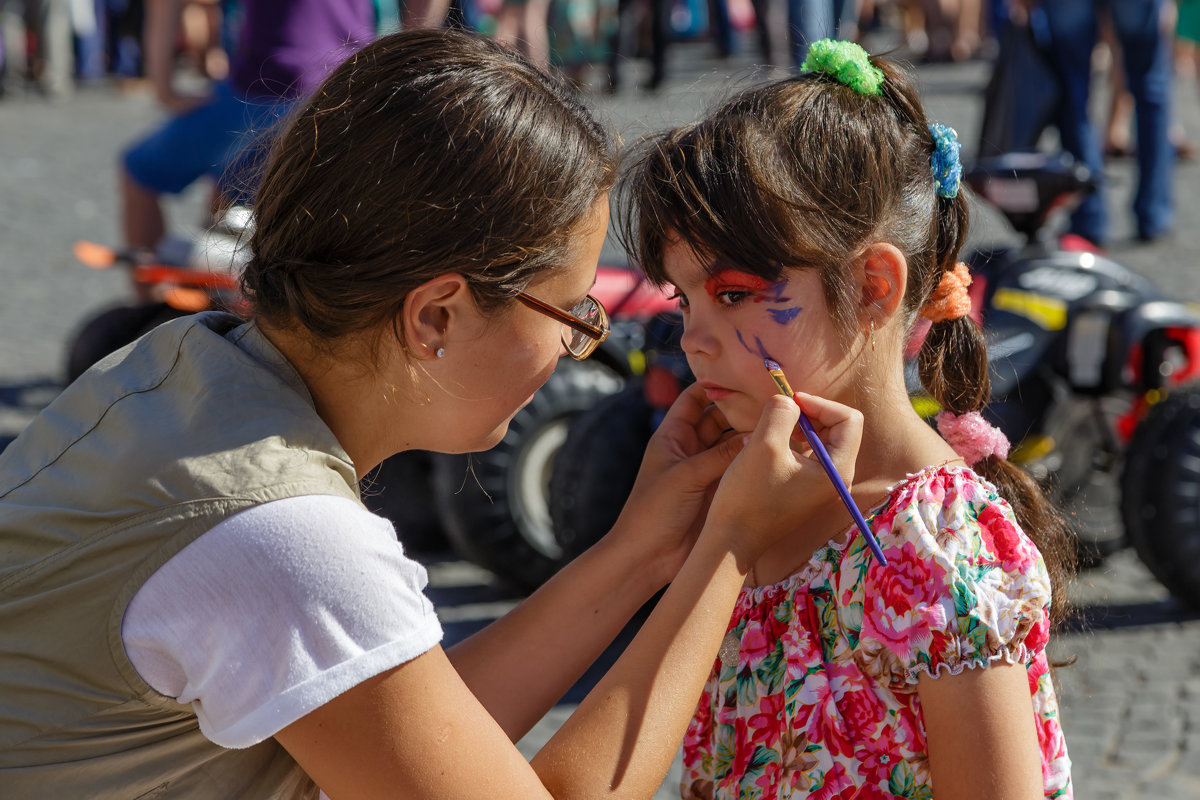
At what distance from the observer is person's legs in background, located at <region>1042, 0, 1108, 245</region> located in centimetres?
603

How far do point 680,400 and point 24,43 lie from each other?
44.7 ft

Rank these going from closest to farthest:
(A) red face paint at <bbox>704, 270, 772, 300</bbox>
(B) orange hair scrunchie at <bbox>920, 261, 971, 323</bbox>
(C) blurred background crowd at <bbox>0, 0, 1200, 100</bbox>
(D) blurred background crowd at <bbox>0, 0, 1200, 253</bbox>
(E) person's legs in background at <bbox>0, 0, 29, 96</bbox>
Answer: (A) red face paint at <bbox>704, 270, 772, 300</bbox> < (B) orange hair scrunchie at <bbox>920, 261, 971, 323</bbox> < (D) blurred background crowd at <bbox>0, 0, 1200, 253</bbox> < (C) blurred background crowd at <bbox>0, 0, 1200, 100</bbox> < (E) person's legs in background at <bbox>0, 0, 29, 96</bbox>

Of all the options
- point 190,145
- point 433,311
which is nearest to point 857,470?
point 433,311

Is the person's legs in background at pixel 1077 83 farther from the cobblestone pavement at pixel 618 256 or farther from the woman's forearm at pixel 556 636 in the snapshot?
the woman's forearm at pixel 556 636

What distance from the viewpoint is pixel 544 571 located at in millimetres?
3766

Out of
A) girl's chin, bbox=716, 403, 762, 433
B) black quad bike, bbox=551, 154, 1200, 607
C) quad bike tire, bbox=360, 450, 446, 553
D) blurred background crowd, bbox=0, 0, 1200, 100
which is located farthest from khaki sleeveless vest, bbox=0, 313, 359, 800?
blurred background crowd, bbox=0, 0, 1200, 100

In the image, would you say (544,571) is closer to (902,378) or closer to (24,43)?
(902,378)

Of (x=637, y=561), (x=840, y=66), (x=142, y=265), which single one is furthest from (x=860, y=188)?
(x=142, y=265)

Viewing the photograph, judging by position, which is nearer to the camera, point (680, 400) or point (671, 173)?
point (671, 173)

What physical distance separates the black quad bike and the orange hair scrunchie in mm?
1451

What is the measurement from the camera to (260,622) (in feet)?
4.18

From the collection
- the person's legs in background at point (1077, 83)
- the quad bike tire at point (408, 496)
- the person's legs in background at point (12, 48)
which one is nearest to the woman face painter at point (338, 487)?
the quad bike tire at point (408, 496)

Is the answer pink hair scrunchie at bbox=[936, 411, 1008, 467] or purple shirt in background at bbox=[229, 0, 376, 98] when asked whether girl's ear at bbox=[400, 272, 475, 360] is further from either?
purple shirt in background at bbox=[229, 0, 376, 98]

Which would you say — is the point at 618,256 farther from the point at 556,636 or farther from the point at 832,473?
the point at 832,473
